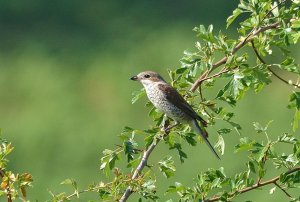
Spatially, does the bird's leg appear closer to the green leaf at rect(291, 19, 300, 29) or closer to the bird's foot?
the bird's foot

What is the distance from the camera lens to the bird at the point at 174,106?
379 centimetres

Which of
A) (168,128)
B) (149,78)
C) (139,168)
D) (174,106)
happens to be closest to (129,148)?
(139,168)

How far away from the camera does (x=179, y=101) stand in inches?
159

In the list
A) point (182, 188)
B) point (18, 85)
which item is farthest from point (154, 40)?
point (182, 188)

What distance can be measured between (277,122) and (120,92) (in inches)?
102

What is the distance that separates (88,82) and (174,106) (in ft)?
28.2

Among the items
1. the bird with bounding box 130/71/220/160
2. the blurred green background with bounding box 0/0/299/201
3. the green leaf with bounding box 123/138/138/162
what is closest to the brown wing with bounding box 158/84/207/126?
the bird with bounding box 130/71/220/160

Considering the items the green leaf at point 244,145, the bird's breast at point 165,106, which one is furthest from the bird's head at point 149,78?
the green leaf at point 244,145

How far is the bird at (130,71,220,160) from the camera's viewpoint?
3793mm

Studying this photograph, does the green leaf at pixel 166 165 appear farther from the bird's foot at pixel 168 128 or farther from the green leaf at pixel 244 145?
the green leaf at pixel 244 145

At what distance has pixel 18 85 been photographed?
40.3 feet

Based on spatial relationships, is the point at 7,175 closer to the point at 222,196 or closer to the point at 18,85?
the point at 222,196

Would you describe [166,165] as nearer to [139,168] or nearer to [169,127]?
[139,168]

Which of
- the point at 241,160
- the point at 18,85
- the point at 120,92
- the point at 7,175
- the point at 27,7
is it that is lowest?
the point at 241,160
